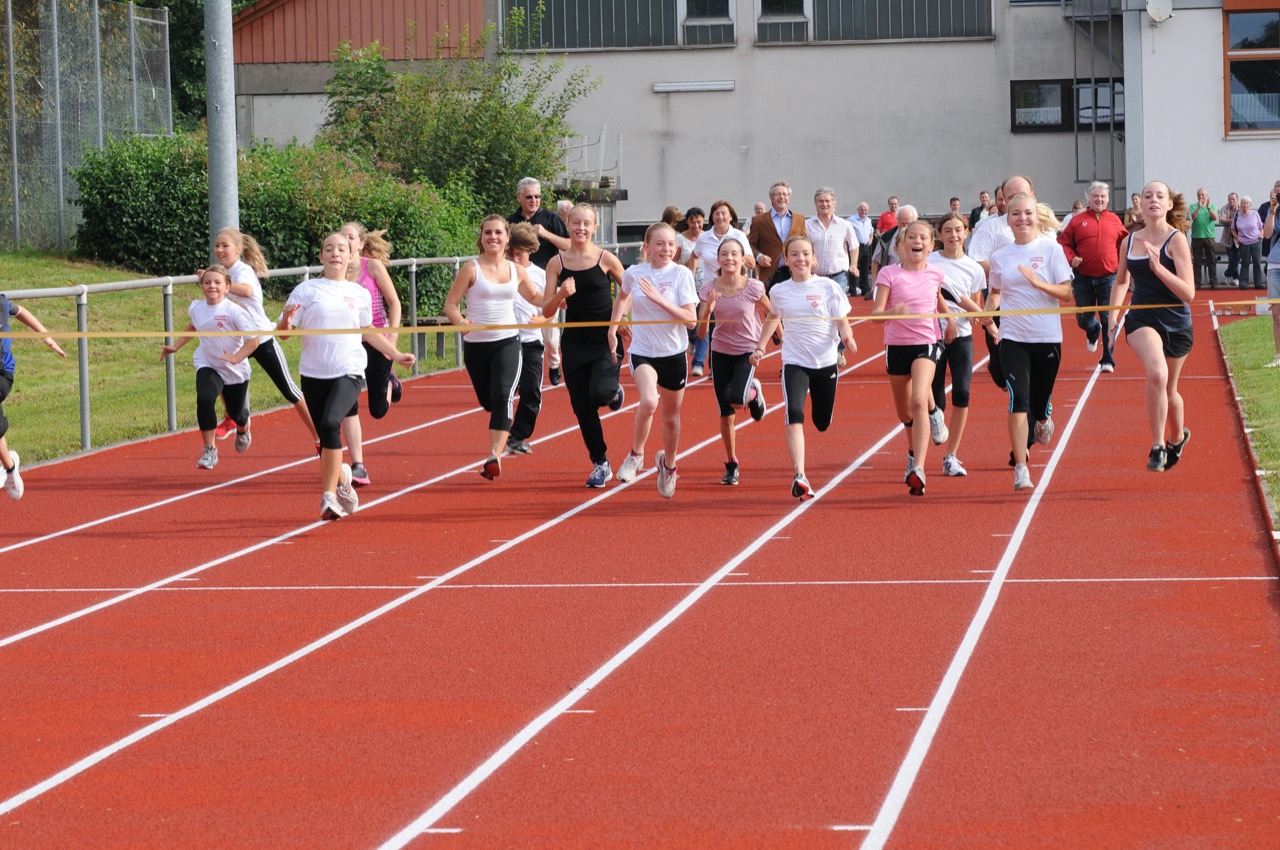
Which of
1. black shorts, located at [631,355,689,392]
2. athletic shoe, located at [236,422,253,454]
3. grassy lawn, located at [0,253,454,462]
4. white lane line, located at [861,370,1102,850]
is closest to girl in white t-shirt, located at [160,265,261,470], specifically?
athletic shoe, located at [236,422,253,454]

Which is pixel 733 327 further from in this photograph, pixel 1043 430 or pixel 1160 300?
pixel 1160 300

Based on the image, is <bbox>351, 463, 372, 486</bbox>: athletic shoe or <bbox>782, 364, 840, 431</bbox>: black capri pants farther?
<bbox>351, 463, 372, 486</bbox>: athletic shoe

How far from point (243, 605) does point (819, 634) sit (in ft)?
9.30

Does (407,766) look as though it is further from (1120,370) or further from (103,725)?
(1120,370)

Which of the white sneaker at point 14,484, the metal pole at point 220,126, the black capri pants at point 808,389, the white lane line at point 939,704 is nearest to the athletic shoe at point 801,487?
the black capri pants at point 808,389

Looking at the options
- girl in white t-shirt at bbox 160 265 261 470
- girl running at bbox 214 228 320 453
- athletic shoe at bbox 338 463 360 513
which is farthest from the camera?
girl running at bbox 214 228 320 453

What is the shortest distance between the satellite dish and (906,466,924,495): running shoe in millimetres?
26331

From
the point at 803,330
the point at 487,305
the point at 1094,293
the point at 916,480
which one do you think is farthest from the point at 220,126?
the point at 1094,293

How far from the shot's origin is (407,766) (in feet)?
21.1

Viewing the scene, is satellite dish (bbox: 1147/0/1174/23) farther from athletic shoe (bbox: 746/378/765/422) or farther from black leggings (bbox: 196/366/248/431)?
black leggings (bbox: 196/366/248/431)

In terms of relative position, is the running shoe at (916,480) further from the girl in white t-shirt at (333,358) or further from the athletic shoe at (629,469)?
the girl in white t-shirt at (333,358)

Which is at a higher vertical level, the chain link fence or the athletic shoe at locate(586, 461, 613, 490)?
the chain link fence

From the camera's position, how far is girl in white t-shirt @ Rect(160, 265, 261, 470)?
1400 centimetres

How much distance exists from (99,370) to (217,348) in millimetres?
9178
